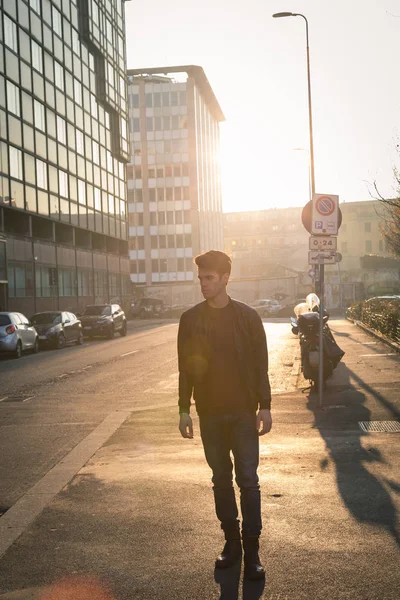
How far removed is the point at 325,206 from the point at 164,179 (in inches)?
3717

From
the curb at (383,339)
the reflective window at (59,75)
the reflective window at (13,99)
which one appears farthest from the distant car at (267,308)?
the curb at (383,339)

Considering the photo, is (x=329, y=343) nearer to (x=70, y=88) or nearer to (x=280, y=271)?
(x=70, y=88)

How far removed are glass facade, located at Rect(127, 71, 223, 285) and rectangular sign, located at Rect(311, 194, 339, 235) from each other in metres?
91.0

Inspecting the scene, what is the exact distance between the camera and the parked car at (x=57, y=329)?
1196 inches

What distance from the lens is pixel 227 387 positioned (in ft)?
15.7

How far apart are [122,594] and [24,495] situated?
269cm

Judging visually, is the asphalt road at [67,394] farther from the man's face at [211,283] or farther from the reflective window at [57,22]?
the reflective window at [57,22]

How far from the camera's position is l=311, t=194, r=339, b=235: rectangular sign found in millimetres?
12219

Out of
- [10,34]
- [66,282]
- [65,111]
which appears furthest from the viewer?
[65,111]

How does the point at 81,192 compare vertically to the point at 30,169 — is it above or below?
below

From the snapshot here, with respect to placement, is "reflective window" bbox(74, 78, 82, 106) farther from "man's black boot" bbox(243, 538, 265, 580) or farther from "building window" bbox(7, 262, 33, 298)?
"man's black boot" bbox(243, 538, 265, 580)

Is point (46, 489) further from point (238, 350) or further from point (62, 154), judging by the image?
point (62, 154)

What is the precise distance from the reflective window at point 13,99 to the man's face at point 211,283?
126ft

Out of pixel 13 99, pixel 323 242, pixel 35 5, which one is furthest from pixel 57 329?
pixel 35 5
